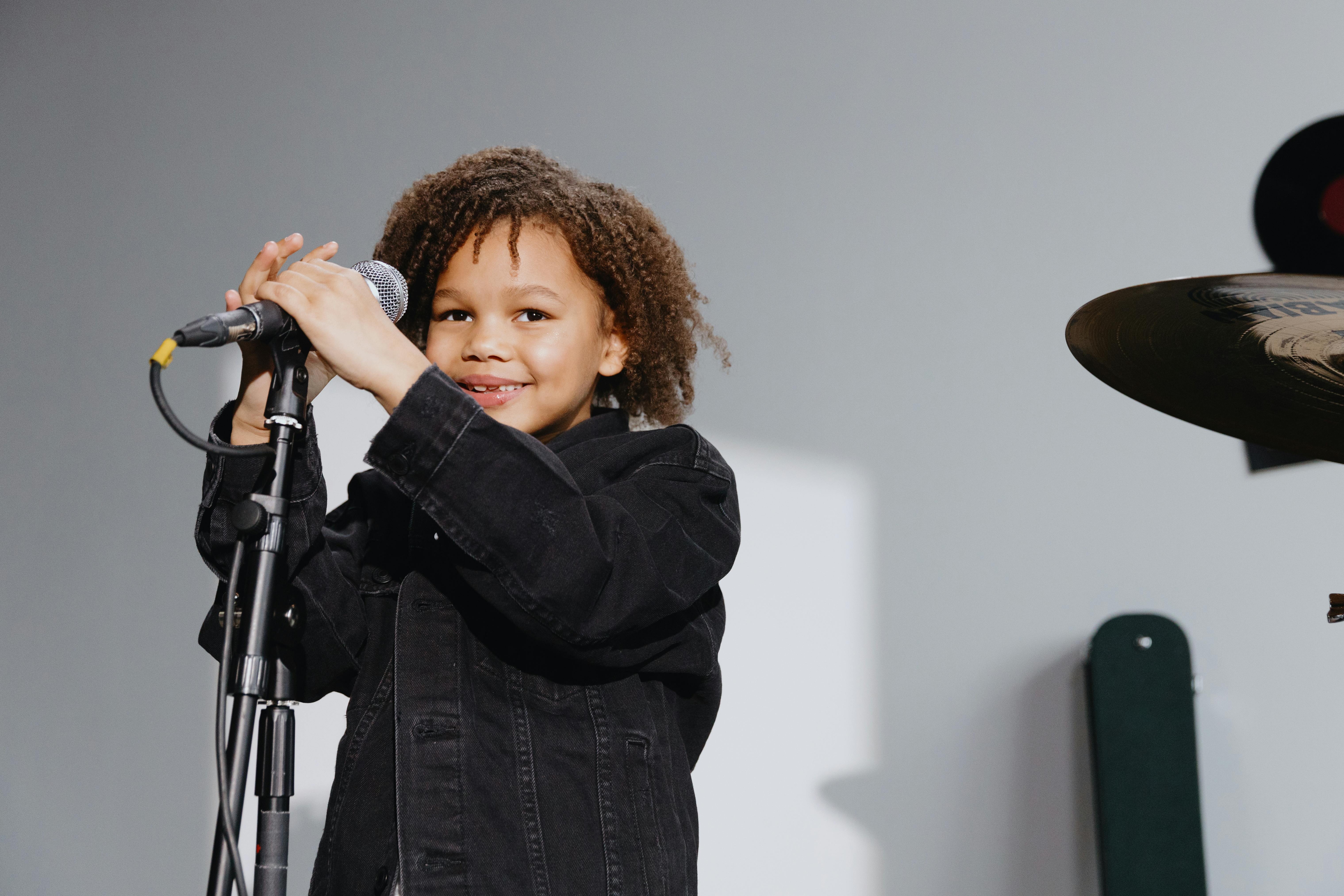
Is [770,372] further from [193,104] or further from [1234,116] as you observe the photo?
[193,104]

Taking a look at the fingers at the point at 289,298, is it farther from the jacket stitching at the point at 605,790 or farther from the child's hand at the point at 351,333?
the jacket stitching at the point at 605,790

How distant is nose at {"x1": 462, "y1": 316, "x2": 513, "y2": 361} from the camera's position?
2.84 ft

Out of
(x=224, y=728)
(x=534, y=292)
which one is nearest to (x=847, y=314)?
(x=534, y=292)

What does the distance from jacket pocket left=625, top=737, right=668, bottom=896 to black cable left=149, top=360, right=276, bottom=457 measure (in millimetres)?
312

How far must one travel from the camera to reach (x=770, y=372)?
1604 millimetres

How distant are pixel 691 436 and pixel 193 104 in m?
1.50

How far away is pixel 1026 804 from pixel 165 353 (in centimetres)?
123

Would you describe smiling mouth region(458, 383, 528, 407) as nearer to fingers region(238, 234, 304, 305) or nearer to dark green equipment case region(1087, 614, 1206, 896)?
fingers region(238, 234, 304, 305)

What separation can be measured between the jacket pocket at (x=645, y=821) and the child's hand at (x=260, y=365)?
0.32 m

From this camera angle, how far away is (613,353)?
1005mm

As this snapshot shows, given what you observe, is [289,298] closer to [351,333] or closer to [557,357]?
[351,333]

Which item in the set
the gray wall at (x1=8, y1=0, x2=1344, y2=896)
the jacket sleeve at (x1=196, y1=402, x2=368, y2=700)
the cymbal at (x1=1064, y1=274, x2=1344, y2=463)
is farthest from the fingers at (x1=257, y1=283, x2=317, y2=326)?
the gray wall at (x1=8, y1=0, x2=1344, y2=896)

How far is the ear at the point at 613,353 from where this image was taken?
0.99 m

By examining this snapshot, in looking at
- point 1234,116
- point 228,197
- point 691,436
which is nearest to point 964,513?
point 1234,116
